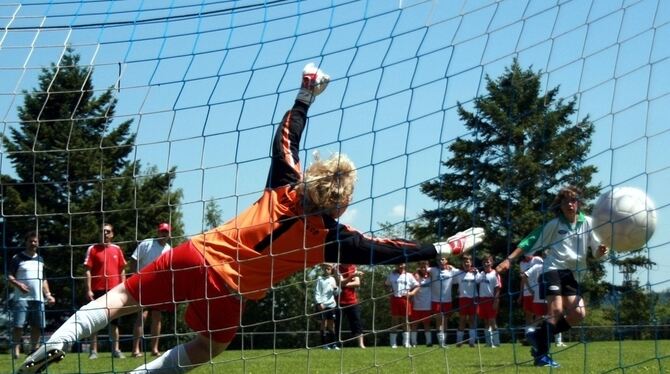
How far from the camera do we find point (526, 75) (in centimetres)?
568

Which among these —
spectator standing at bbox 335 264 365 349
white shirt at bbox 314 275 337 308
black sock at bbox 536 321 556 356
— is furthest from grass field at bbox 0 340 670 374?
white shirt at bbox 314 275 337 308

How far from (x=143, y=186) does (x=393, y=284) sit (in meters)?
4.72

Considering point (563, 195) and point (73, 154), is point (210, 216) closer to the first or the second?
point (73, 154)

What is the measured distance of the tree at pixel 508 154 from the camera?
5.64 metres

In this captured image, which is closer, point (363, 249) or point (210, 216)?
point (363, 249)

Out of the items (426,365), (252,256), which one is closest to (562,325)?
(426,365)

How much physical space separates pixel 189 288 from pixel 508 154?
194cm

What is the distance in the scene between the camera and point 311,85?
5.76 meters

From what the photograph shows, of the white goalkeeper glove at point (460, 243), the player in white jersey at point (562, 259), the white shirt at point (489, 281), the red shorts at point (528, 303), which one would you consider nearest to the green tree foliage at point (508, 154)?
the white goalkeeper glove at point (460, 243)

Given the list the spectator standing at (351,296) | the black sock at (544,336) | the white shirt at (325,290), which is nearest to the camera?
the black sock at (544,336)

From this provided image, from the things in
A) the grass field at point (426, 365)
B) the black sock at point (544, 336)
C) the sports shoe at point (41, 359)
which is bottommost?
the grass field at point (426, 365)

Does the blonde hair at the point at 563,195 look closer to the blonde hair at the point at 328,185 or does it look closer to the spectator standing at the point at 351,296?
the blonde hair at the point at 328,185

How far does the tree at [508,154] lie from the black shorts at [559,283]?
6.53 ft

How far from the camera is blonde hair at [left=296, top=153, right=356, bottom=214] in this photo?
17.6ft
